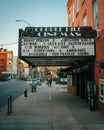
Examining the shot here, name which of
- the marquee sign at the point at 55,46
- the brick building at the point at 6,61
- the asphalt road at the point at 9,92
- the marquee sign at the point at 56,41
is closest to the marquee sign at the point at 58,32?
the marquee sign at the point at 56,41

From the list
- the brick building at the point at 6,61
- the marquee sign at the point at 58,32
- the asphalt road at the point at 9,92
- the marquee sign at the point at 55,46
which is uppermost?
the brick building at the point at 6,61

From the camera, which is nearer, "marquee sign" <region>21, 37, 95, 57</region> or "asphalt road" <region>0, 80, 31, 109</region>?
"marquee sign" <region>21, 37, 95, 57</region>

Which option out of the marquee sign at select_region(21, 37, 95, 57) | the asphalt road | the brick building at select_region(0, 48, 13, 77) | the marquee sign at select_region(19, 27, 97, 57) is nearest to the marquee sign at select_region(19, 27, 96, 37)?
the marquee sign at select_region(19, 27, 97, 57)

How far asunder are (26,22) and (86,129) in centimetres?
1814

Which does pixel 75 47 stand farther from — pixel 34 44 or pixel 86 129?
pixel 86 129

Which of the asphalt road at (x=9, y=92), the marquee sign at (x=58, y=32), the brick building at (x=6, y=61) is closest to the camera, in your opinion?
the marquee sign at (x=58, y=32)

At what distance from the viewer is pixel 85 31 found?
1432 centimetres

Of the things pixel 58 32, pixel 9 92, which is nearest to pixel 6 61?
pixel 9 92

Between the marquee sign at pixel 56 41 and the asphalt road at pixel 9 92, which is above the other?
the marquee sign at pixel 56 41

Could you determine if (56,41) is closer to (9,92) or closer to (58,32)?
(58,32)

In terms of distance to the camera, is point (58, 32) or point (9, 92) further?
point (9, 92)

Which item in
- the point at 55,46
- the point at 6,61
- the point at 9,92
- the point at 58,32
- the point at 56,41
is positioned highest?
the point at 6,61

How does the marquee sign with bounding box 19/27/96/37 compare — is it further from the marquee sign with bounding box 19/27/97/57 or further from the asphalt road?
the asphalt road

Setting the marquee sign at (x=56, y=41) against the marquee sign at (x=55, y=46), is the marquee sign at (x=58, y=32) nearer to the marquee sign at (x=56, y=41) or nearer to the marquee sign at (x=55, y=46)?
the marquee sign at (x=56, y=41)
